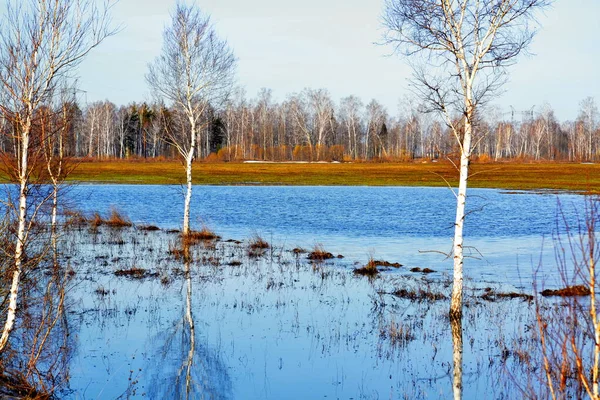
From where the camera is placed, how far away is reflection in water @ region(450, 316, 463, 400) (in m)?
9.63

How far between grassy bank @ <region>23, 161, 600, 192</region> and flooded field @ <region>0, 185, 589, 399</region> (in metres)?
37.7

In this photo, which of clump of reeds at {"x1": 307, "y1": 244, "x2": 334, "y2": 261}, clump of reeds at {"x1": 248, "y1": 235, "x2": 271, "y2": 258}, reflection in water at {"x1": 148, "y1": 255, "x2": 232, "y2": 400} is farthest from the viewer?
clump of reeds at {"x1": 248, "y1": 235, "x2": 271, "y2": 258}

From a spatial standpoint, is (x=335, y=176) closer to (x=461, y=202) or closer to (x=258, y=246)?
(x=258, y=246)

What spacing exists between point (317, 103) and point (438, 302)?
109m

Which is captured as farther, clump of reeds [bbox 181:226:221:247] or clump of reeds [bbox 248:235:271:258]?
clump of reeds [bbox 181:226:221:247]

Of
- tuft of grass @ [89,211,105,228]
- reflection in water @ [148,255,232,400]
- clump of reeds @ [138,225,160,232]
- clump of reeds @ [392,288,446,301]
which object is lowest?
reflection in water @ [148,255,232,400]

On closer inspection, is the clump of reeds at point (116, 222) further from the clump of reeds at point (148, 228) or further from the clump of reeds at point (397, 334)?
the clump of reeds at point (397, 334)

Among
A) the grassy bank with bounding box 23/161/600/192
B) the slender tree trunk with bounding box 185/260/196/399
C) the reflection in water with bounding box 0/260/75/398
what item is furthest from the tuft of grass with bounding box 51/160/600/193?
the reflection in water with bounding box 0/260/75/398

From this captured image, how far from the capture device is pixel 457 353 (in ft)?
36.8

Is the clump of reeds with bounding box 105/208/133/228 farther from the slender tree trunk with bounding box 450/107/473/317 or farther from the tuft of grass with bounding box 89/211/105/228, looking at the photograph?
the slender tree trunk with bounding box 450/107/473/317

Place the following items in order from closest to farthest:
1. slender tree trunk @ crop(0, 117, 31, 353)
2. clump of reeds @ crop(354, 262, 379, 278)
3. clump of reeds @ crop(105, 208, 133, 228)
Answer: slender tree trunk @ crop(0, 117, 31, 353) < clump of reeds @ crop(354, 262, 379, 278) < clump of reeds @ crop(105, 208, 133, 228)

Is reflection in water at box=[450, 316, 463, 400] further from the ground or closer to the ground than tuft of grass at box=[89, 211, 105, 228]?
closer to the ground

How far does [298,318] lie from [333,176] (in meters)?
60.8

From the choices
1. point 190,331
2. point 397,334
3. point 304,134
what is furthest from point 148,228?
point 304,134
